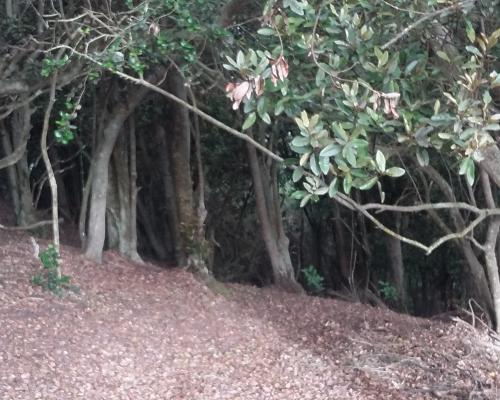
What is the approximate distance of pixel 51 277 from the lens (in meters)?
7.57

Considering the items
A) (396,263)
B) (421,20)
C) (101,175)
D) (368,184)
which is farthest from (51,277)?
(396,263)

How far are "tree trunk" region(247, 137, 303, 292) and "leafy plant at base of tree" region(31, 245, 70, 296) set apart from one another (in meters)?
4.07

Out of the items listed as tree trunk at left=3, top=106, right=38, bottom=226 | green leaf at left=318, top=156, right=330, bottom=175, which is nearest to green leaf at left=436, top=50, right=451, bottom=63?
green leaf at left=318, top=156, right=330, bottom=175

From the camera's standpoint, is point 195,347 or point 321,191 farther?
point 195,347

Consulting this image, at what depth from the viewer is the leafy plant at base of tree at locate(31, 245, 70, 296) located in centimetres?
750

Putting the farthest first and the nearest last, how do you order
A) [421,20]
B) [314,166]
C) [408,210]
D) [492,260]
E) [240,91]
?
[492,260] → [408,210] → [421,20] → [314,166] → [240,91]

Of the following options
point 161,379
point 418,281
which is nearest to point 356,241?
point 418,281

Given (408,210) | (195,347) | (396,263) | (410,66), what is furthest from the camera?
(396,263)

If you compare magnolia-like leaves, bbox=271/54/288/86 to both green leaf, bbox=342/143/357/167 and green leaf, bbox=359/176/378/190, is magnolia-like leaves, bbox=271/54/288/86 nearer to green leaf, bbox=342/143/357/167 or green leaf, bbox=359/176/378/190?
green leaf, bbox=342/143/357/167

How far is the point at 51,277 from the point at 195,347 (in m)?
1.51

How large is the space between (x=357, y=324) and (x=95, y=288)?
2.89 meters

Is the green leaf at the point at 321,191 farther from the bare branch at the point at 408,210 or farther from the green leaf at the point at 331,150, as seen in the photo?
the bare branch at the point at 408,210

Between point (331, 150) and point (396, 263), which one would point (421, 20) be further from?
point (396, 263)

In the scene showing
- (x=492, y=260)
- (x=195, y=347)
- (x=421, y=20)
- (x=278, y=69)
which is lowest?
(x=195, y=347)
